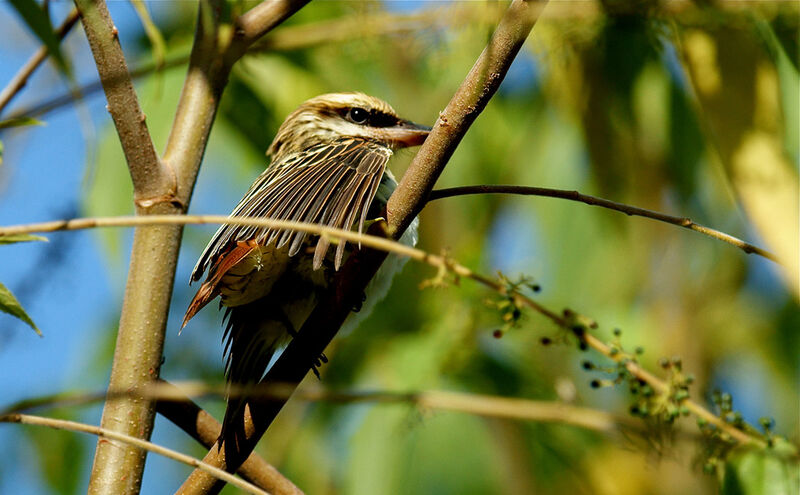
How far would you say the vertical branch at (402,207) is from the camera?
179 cm

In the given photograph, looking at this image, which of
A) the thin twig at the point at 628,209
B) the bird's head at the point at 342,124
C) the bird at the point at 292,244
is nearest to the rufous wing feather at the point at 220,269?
the bird at the point at 292,244

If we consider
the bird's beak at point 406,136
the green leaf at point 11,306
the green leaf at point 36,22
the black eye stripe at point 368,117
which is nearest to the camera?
the green leaf at point 36,22

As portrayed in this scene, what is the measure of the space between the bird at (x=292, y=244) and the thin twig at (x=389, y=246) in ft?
1.14

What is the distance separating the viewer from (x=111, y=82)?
201 centimetres

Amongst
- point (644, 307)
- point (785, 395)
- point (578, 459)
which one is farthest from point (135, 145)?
point (785, 395)

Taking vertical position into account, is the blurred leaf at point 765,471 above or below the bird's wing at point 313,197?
below

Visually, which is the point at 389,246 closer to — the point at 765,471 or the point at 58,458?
the point at 765,471

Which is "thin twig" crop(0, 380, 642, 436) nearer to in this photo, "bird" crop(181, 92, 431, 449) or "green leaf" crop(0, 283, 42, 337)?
"bird" crop(181, 92, 431, 449)

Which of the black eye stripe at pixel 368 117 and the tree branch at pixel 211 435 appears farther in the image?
the black eye stripe at pixel 368 117

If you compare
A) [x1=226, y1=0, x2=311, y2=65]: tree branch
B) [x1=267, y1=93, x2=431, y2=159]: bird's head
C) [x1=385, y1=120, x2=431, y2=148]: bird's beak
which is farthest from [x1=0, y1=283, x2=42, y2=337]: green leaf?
[x1=385, y1=120, x2=431, y2=148]: bird's beak

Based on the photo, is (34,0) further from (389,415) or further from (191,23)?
(191,23)

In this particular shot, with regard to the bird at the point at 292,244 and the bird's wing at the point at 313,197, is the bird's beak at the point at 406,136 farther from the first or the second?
the bird's wing at the point at 313,197

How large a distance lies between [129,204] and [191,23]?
0.90 meters

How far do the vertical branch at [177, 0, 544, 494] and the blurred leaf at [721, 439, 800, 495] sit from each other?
0.98 meters
